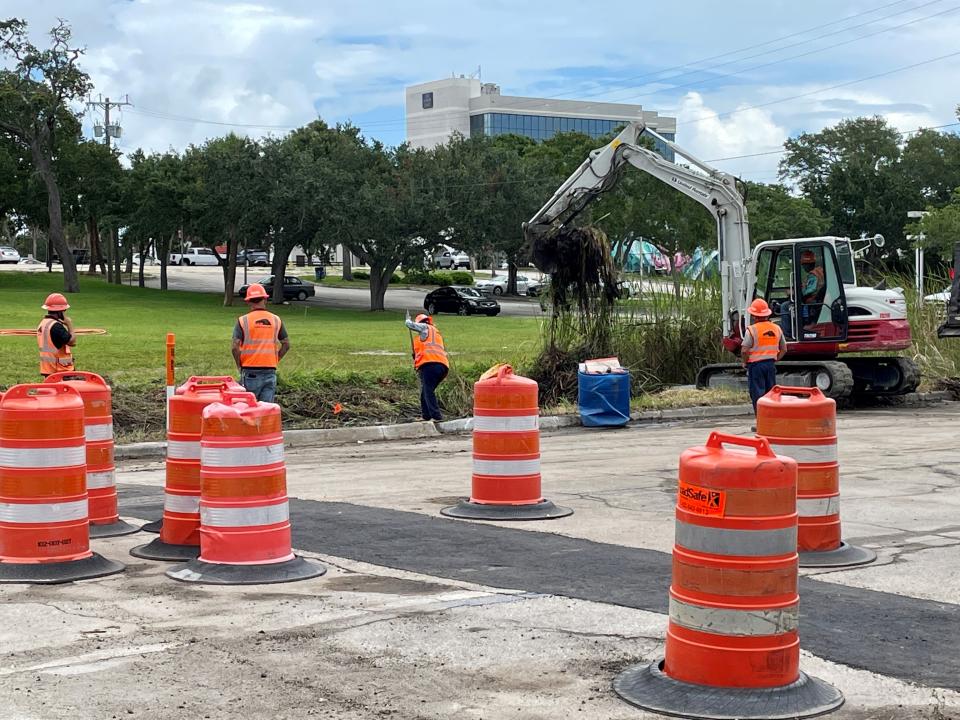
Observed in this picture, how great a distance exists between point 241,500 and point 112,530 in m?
2.27

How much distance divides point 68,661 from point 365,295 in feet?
253

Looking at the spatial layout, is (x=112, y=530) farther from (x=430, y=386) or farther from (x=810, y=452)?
(x=430, y=386)

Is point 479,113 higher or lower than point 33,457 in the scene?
higher

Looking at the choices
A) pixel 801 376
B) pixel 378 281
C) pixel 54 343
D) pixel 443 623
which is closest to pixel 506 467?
pixel 443 623

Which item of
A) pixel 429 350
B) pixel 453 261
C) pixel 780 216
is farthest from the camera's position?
pixel 453 261

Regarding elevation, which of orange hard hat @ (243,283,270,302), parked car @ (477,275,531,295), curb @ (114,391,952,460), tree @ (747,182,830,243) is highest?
tree @ (747,182,830,243)

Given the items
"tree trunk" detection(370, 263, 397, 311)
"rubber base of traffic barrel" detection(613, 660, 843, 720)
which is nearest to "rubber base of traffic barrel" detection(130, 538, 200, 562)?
"rubber base of traffic barrel" detection(613, 660, 843, 720)

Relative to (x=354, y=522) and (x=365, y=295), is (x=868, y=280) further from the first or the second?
(x=365, y=295)

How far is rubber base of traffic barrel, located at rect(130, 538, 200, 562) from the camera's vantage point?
356 inches

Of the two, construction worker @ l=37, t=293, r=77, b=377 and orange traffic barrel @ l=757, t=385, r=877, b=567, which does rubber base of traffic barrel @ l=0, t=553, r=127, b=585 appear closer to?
orange traffic barrel @ l=757, t=385, r=877, b=567

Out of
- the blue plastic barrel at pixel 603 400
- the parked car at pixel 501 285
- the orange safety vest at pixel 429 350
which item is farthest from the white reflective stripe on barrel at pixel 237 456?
the parked car at pixel 501 285

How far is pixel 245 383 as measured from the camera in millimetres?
14828

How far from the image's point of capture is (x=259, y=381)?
14.9m

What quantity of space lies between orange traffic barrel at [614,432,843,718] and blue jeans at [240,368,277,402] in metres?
9.61
